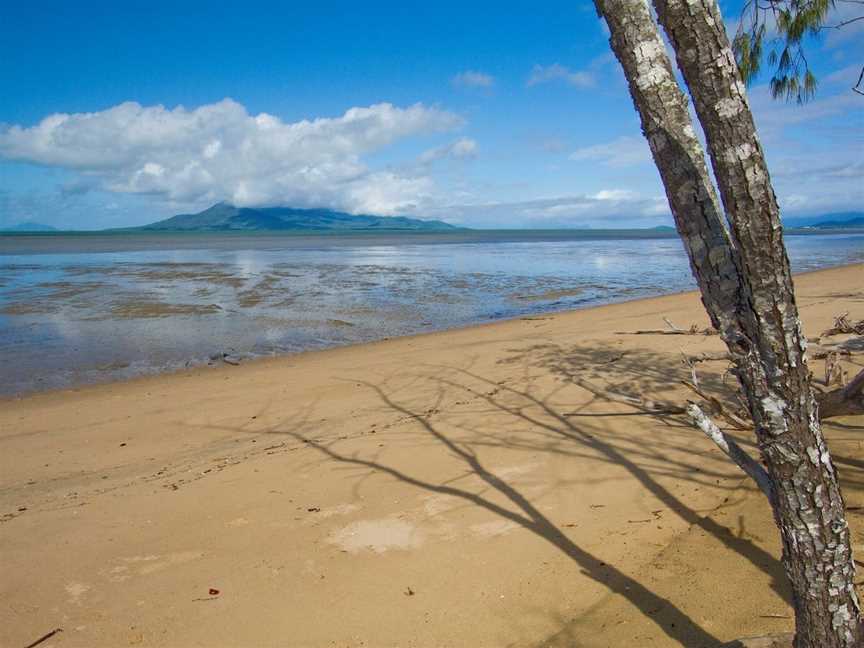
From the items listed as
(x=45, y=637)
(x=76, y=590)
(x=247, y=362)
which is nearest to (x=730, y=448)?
(x=45, y=637)

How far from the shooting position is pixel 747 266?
5.01 ft

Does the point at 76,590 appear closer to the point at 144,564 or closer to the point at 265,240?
the point at 144,564

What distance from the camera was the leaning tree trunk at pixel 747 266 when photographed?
1467 mm

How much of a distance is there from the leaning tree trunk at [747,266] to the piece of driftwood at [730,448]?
0.04m

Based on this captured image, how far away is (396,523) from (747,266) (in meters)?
2.64

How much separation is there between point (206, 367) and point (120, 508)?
17.8 ft

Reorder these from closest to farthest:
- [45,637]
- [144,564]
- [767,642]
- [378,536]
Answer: [767,642] → [45,637] → [144,564] → [378,536]

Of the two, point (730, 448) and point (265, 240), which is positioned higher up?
point (265, 240)

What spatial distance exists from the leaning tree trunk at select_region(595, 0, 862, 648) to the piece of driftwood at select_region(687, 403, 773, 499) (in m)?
0.04

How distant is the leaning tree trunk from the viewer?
1.47 meters

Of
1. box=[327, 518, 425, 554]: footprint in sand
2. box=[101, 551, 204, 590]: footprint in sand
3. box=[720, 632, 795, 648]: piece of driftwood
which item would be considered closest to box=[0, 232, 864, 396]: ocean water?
box=[101, 551, 204, 590]: footprint in sand

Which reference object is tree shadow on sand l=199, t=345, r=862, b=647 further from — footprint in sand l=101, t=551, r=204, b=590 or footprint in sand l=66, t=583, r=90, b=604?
footprint in sand l=66, t=583, r=90, b=604

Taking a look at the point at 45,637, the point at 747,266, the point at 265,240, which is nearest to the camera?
the point at 747,266

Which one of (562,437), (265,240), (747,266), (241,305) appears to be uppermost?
(265,240)
